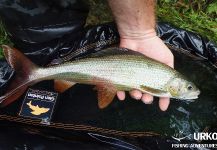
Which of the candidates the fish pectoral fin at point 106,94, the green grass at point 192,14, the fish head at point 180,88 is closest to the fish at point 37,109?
the fish pectoral fin at point 106,94

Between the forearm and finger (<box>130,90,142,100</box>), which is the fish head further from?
the forearm

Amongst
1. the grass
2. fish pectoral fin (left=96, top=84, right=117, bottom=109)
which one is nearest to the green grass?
the grass

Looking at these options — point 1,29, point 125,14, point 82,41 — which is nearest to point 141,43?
point 125,14

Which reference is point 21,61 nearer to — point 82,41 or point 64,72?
point 64,72

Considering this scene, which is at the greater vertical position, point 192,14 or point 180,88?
point 192,14

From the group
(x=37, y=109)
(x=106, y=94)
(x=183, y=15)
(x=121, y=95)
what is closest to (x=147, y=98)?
(x=121, y=95)

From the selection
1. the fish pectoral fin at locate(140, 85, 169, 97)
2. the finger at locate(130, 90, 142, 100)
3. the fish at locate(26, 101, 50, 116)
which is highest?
the fish pectoral fin at locate(140, 85, 169, 97)

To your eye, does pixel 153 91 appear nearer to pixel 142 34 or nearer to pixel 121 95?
pixel 121 95
